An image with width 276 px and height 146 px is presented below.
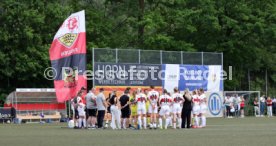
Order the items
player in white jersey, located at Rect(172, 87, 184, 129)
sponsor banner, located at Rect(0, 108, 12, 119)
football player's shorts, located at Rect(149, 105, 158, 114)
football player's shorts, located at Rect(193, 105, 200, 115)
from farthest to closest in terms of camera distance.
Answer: sponsor banner, located at Rect(0, 108, 12, 119), football player's shorts, located at Rect(193, 105, 200, 115), player in white jersey, located at Rect(172, 87, 184, 129), football player's shorts, located at Rect(149, 105, 158, 114)

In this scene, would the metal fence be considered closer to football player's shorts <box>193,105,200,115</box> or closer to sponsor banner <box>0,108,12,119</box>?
sponsor banner <box>0,108,12,119</box>

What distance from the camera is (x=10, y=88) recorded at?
1893 inches

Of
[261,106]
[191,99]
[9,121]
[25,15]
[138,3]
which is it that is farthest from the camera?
[138,3]

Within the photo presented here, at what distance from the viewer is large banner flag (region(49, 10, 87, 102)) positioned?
3159 centimetres

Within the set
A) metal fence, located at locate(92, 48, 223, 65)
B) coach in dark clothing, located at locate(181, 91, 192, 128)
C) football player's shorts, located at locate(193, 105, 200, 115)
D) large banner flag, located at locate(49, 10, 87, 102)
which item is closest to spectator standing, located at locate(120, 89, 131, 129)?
coach in dark clothing, located at locate(181, 91, 192, 128)

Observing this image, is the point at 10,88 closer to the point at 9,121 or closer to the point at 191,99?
the point at 9,121

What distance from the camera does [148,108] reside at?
93.0 ft

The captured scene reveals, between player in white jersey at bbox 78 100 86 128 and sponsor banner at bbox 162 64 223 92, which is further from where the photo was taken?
sponsor banner at bbox 162 64 223 92

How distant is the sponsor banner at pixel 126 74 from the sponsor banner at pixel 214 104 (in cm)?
486

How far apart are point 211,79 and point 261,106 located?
8653 millimetres

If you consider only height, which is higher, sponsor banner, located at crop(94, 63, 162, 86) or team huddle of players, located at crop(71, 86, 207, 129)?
sponsor banner, located at crop(94, 63, 162, 86)

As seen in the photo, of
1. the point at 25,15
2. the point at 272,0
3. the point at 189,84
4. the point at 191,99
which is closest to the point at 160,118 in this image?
the point at 191,99

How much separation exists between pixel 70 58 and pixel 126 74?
7207mm

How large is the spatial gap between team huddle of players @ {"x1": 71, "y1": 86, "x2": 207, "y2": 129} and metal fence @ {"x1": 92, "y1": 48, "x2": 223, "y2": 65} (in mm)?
8907
